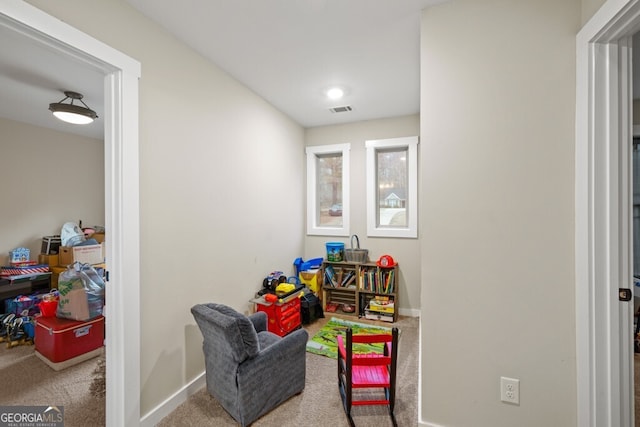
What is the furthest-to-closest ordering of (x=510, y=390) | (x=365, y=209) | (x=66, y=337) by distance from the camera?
(x=365, y=209)
(x=66, y=337)
(x=510, y=390)

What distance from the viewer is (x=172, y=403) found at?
6.12 feet

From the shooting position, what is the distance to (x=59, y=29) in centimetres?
128

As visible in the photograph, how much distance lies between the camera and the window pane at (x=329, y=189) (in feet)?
13.4

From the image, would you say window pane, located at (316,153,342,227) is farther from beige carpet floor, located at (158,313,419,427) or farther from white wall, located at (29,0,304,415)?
beige carpet floor, located at (158,313,419,427)

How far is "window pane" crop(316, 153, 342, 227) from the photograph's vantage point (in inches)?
160

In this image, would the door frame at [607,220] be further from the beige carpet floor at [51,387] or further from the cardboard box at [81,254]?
the cardboard box at [81,254]

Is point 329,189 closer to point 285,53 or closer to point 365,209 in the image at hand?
point 365,209

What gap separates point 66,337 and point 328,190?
3271mm

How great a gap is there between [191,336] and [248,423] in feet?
2.46

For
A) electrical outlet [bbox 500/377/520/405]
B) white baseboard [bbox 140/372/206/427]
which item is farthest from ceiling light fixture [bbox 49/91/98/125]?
electrical outlet [bbox 500/377/520/405]

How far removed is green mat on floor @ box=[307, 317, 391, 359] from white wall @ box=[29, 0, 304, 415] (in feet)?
2.67

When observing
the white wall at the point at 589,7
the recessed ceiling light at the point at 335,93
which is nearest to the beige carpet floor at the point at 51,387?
the recessed ceiling light at the point at 335,93

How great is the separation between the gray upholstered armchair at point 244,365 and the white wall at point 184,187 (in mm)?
268

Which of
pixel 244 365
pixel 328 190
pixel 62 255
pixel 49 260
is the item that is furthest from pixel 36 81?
pixel 328 190
